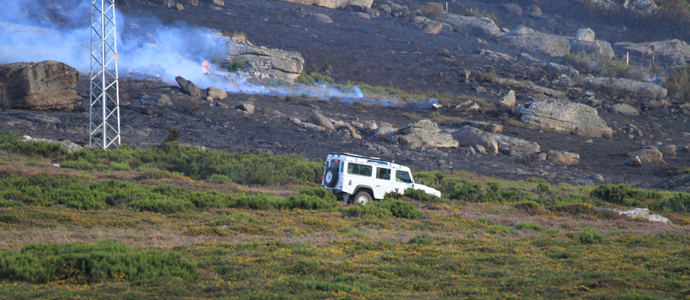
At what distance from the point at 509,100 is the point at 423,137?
19002 millimetres

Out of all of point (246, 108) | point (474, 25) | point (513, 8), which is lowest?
point (246, 108)

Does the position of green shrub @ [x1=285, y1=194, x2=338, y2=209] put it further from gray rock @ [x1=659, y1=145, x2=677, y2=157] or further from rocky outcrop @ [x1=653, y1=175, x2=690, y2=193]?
gray rock @ [x1=659, y1=145, x2=677, y2=157]

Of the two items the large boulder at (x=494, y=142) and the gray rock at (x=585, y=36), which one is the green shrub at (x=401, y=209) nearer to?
the large boulder at (x=494, y=142)

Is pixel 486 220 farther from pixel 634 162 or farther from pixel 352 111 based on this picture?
pixel 352 111

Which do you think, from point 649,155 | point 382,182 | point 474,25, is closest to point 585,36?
point 474,25

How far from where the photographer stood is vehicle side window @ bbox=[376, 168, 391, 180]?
60.3ft

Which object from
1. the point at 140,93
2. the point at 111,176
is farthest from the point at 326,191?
the point at 140,93

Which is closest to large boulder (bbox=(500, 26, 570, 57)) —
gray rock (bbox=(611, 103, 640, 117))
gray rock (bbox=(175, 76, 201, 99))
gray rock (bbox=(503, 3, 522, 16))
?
gray rock (bbox=(503, 3, 522, 16))

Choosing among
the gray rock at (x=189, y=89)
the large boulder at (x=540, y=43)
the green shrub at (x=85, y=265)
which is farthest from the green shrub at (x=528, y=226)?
the large boulder at (x=540, y=43)

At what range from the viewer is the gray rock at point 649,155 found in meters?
39.4

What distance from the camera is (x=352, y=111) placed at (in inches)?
1873

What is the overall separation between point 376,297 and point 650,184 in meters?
33.4

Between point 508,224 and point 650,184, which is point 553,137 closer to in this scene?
point 650,184

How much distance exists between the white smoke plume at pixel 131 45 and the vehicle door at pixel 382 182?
33.7 meters
